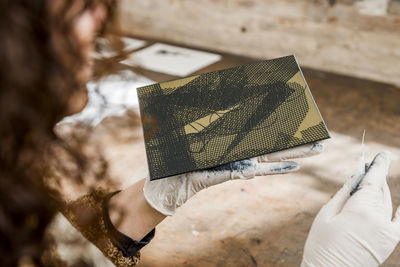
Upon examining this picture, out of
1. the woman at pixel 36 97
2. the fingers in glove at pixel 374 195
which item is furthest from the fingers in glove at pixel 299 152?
the woman at pixel 36 97

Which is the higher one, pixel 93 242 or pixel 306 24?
pixel 306 24

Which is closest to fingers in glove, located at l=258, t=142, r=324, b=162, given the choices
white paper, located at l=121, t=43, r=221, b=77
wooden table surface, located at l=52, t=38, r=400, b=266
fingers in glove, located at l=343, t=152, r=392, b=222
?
fingers in glove, located at l=343, t=152, r=392, b=222

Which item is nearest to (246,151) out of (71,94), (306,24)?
(71,94)

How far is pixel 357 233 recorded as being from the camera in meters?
1.12

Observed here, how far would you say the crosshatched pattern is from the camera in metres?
1.14

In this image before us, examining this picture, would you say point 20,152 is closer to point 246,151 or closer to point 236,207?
point 246,151

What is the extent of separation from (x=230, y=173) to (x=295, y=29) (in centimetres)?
256

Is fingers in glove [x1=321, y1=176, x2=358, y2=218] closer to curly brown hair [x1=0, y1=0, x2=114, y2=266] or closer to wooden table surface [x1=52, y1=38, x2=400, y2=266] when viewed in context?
wooden table surface [x1=52, y1=38, x2=400, y2=266]

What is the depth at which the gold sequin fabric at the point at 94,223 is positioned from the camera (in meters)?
1.17

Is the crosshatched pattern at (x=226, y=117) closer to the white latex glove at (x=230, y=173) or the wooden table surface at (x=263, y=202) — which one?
the white latex glove at (x=230, y=173)

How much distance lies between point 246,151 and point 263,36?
8.72ft

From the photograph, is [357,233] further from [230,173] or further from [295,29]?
[295,29]

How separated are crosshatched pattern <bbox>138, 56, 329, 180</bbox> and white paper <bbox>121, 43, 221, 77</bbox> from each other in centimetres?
193

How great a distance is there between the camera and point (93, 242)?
1183mm
